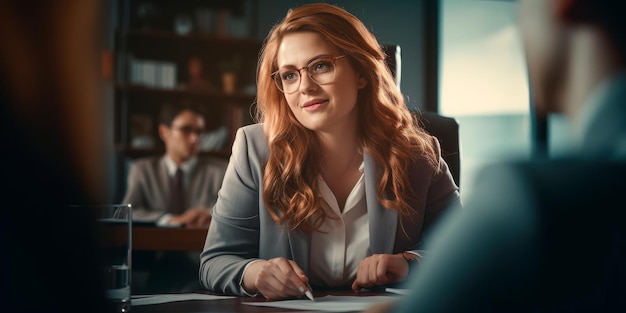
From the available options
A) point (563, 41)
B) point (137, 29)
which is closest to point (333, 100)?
point (563, 41)

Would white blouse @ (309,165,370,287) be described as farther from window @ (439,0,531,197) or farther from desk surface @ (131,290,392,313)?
window @ (439,0,531,197)

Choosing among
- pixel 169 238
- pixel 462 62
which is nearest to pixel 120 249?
pixel 169 238

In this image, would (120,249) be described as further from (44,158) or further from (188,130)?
(188,130)

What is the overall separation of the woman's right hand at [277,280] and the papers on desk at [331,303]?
17 millimetres

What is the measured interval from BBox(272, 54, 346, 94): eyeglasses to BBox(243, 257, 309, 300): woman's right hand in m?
0.21

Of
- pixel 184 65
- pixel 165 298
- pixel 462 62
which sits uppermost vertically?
pixel 184 65

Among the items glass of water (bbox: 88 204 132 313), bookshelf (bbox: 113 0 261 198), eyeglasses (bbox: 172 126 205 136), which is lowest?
glass of water (bbox: 88 204 132 313)

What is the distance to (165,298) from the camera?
558 millimetres

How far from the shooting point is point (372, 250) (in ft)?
2.22

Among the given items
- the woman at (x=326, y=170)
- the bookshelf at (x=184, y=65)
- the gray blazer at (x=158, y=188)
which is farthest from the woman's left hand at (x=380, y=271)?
the bookshelf at (x=184, y=65)

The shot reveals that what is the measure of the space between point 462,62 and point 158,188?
1.00m

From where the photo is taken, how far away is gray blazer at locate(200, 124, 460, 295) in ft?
2.16

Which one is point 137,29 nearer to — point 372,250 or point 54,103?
point 372,250

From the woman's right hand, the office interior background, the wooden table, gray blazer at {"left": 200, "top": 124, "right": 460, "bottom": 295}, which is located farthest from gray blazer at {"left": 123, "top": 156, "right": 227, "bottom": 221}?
the woman's right hand
